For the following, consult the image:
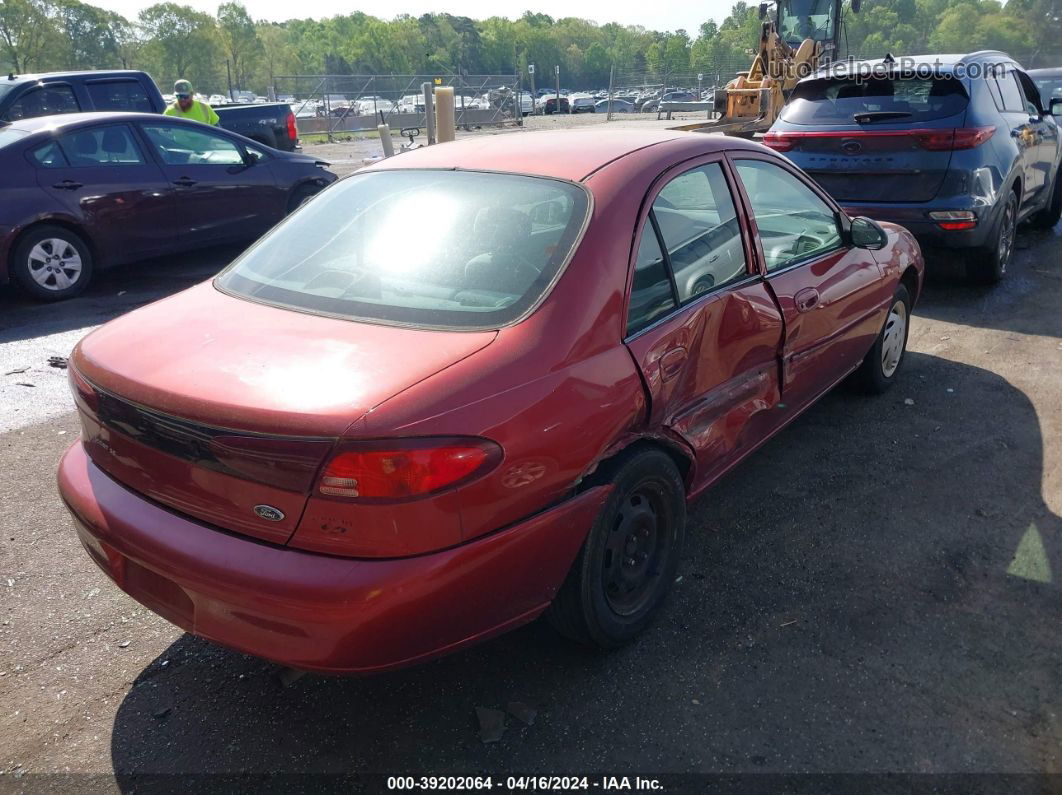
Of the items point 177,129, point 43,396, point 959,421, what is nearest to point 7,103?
point 177,129

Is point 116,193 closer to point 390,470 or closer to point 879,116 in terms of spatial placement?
point 879,116

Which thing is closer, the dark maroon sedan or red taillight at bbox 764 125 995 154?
red taillight at bbox 764 125 995 154

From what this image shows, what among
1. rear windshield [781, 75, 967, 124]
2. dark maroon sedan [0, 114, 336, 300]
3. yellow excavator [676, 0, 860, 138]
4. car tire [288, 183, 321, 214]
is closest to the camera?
rear windshield [781, 75, 967, 124]

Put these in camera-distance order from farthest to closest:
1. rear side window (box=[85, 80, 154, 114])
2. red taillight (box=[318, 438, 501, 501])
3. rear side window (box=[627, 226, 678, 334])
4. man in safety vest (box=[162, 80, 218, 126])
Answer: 1. man in safety vest (box=[162, 80, 218, 126])
2. rear side window (box=[85, 80, 154, 114])
3. rear side window (box=[627, 226, 678, 334])
4. red taillight (box=[318, 438, 501, 501])

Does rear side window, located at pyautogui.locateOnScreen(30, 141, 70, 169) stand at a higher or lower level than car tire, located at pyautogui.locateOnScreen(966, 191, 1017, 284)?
higher

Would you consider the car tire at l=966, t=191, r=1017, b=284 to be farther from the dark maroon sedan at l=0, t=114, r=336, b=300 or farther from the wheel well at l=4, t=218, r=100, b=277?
the wheel well at l=4, t=218, r=100, b=277

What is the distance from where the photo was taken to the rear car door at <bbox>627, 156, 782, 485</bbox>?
9.27ft

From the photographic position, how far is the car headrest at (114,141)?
769 cm

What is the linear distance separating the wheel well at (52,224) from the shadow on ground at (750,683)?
5.49m

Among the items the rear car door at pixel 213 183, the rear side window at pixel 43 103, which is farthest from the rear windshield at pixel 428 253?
the rear side window at pixel 43 103

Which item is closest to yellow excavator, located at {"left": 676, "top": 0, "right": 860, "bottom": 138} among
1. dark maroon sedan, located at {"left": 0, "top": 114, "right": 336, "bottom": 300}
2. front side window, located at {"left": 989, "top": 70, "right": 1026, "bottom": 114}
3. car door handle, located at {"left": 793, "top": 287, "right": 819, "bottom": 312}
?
front side window, located at {"left": 989, "top": 70, "right": 1026, "bottom": 114}

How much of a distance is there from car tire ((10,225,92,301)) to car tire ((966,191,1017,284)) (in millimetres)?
7588

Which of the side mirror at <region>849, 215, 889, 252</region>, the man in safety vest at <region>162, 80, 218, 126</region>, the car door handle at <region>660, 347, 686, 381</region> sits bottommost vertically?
the car door handle at <region>660, 347, 686, 381</region>

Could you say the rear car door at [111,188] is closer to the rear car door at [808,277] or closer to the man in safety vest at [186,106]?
the man in safety vest at [186,106]
